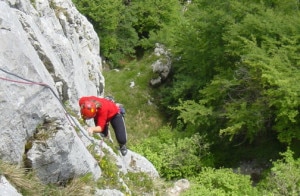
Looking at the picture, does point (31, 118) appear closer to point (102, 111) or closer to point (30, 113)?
point (30, 113)

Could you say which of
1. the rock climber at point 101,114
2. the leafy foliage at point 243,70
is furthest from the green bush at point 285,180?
the rock climber at point 101,114

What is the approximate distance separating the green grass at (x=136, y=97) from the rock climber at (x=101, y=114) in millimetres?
9811

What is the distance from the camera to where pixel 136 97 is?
23.5 m

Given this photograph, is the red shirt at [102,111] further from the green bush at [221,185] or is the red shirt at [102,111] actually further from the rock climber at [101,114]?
the green bush at [221,185]

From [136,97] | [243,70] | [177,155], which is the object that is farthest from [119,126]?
[136,97]

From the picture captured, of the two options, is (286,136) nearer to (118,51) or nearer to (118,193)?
(118,193)

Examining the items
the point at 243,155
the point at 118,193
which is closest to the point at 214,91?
the point at 243,155

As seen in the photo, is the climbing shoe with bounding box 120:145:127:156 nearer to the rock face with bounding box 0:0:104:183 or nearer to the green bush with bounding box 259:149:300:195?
the rock face with bounding box 0:0:104:183

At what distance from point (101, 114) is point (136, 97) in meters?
15.1

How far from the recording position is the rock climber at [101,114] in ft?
25.3

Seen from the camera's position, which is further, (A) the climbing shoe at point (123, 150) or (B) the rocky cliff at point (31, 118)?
(A) the climbing shoe at point (123, 150)

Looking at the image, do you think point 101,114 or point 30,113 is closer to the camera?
point 30,113

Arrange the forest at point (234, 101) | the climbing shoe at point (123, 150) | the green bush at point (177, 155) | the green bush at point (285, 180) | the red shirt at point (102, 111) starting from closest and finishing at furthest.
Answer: the red shirt at point (102, 111)
the climbing shoe at point (123, 150)
the green bush at point (285, 180)
the forest at point (234, 101)
the green bush at point (177, 155)

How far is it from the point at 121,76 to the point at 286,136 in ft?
39.6
